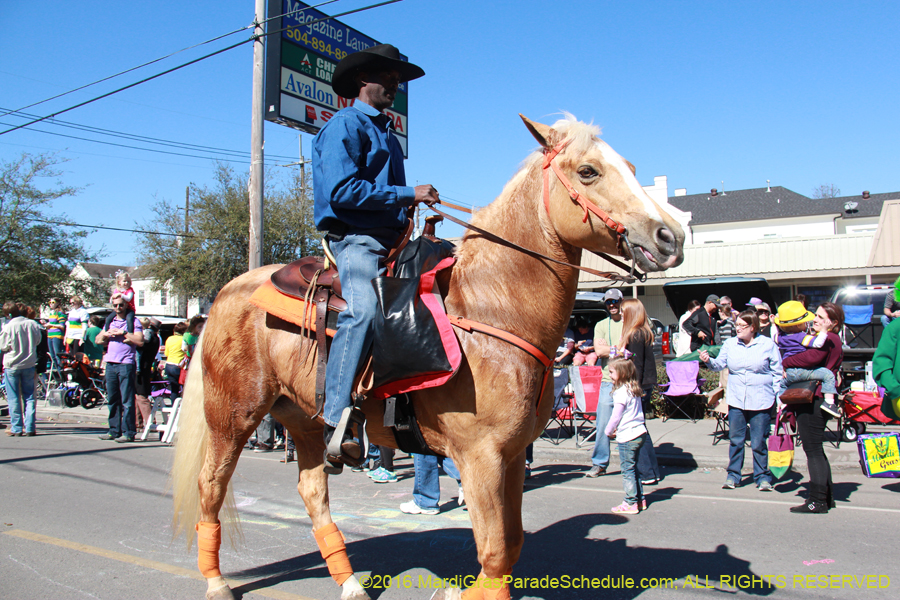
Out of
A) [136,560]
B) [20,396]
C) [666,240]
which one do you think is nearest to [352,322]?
[666,240]

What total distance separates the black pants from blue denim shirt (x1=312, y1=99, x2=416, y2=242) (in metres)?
4.77

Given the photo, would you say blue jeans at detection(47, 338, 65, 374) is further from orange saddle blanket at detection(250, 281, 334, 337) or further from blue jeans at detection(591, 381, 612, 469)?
orange saddle blanket at detection(250, 281, 334, 337)

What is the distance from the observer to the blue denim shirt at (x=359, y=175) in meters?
3.02

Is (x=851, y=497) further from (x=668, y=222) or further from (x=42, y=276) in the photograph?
(x=42, y=276)

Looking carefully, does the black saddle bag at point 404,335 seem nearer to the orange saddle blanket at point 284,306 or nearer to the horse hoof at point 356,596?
the orange saddle blanket at point 284,306

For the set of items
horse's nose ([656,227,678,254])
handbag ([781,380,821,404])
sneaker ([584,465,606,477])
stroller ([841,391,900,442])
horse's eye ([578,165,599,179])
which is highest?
horse's eye ([578,165,599,179])

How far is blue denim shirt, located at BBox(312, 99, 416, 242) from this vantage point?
3.02 meters

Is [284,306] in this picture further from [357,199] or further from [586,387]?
[586,387]

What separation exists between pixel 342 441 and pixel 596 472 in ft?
17.7

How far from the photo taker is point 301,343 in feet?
11.3

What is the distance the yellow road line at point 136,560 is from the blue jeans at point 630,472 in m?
3.31

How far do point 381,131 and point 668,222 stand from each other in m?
1.62

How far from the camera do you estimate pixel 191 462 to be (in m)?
4.09

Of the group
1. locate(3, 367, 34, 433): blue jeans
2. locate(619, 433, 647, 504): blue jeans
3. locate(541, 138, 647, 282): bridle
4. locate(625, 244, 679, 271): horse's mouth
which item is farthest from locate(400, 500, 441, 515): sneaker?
locate(3, 367, 34, 433): blue jeans
